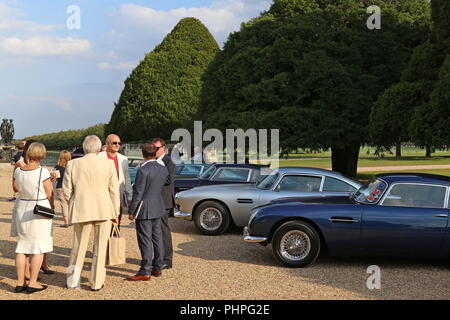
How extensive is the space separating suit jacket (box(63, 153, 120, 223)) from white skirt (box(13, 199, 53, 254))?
1.24 feet

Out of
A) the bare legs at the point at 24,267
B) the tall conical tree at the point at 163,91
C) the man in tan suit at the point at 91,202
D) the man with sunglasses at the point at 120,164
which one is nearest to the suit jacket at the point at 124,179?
A: the man with sunglasses at the point at 120,164

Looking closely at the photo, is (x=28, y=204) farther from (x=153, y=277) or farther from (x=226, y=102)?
(x=226, y=102)

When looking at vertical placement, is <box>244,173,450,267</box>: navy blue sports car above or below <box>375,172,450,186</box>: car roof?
below

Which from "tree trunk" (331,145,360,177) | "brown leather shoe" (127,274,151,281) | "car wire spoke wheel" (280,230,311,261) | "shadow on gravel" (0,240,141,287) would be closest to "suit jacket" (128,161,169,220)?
"brown leather shoe" (127,274,151,281)

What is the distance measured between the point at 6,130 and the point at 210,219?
42757 millimetres

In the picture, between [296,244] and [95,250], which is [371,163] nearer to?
[296,244]

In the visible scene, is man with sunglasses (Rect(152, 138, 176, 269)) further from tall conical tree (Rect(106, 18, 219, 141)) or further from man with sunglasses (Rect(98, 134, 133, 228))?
tall conical tree (Rect(106, 18, 219, 141))

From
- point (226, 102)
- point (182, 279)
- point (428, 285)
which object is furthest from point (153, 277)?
point (226, 102)

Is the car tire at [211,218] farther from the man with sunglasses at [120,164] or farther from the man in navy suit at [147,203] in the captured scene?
A: the man in navy suit at [147,203]

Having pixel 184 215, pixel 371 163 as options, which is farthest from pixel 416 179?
pixel 371 163

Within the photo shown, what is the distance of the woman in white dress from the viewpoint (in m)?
5.88
